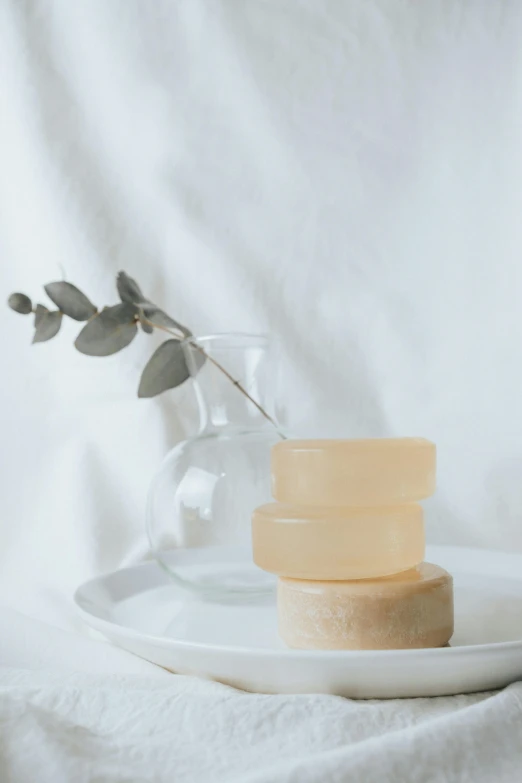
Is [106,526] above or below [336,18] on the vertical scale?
below

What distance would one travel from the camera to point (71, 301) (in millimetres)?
779

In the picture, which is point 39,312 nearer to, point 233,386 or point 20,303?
point 20,303

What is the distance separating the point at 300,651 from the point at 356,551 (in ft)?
0.27

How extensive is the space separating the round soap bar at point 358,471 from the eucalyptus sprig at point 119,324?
0.24 meters

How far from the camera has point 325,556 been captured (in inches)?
20.6

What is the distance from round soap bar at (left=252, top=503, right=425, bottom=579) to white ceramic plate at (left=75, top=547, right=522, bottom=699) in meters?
0.06

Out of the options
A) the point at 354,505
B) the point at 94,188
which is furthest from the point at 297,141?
the point at 354,505

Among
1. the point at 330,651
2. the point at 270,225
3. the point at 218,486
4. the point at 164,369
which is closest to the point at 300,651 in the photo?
the point at 330,651

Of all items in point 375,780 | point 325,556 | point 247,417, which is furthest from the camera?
point 247,417

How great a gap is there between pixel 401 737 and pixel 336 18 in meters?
0.81

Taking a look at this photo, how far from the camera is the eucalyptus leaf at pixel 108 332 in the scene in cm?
76

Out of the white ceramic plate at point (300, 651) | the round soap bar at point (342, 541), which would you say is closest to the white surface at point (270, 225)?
the white ceramic plate at point (300, 651)

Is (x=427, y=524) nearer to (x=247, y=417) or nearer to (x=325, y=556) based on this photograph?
(x=247, y=417)

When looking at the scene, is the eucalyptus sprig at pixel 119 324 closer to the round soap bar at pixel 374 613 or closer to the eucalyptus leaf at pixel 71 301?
the eucalyptus leaf at pixel 71 301
